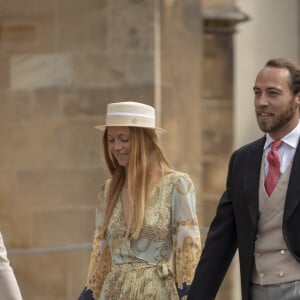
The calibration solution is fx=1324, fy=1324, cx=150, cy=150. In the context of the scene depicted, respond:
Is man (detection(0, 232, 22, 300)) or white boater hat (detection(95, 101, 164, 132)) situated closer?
man (detection(0, 232, 22, 300))

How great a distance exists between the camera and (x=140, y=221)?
644cm

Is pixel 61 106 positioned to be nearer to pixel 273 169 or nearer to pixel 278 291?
pixel 273 169

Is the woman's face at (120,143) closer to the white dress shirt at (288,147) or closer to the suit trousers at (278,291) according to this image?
the white dress shirt at (288,147)

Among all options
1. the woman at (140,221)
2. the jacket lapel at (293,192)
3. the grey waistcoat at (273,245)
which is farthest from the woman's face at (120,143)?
the jacket lapel at (293,192)

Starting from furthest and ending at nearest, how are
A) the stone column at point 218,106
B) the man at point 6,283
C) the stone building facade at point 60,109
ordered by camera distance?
the stone column at point 218,106, the stone building facade at point 60,109, the man at point 6,283

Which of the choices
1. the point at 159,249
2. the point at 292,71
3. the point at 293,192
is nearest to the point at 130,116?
the point at 159,249

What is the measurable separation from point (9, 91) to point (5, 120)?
257mm

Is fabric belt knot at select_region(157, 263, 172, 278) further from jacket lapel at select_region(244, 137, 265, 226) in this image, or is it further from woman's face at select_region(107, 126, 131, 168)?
jacket lapel at select_region(244, 137, 265, 226)

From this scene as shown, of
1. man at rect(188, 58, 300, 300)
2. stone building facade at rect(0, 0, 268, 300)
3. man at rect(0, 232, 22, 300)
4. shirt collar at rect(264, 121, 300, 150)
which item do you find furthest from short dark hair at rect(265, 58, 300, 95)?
stone building facade at rect(0, 0, 268, 300)

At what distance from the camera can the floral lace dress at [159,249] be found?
20.9 feet

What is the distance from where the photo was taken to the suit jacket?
5.64 meters

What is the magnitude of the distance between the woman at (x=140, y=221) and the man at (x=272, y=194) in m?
0.54

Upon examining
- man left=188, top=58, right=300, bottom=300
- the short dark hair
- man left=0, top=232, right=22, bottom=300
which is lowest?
man left=0, top=232, right=22, bottom=300

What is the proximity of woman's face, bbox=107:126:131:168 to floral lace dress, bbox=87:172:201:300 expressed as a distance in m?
0.22
